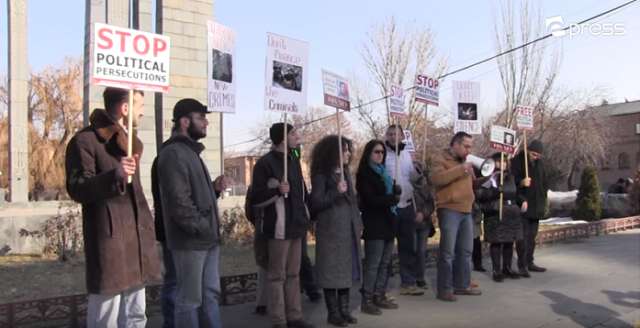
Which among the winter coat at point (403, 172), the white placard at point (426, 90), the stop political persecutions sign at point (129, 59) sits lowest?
the winter coat at point (403, 172)

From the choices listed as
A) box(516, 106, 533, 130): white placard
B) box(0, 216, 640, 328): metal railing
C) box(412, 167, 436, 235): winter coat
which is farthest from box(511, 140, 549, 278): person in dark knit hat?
box(0, 216, 640, 328): metal railing

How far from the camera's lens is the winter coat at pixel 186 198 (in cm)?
423

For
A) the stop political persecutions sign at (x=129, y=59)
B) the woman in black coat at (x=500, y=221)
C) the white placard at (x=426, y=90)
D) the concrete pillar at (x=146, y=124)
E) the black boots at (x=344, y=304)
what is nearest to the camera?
the stop political persecutions sign at (x=129, y=59)

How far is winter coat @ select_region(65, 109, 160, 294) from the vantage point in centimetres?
345

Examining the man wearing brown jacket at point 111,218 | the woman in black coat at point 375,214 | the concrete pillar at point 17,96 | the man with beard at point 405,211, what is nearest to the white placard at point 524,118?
the man with beard at point 405,211

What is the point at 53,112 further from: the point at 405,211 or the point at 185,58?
the point at 405,211

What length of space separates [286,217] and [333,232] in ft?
1.77

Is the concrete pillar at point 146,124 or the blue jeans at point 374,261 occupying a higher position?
the concrete pillar at point 146,124

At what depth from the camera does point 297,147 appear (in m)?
5.78

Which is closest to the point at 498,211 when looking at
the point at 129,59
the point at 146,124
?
the point at 129,59

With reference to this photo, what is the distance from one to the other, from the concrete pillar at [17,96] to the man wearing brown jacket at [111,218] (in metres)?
19.6

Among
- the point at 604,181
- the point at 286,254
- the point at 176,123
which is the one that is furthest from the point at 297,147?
the point at 604,181

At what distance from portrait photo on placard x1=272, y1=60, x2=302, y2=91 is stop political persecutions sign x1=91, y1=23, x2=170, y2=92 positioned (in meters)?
1.72

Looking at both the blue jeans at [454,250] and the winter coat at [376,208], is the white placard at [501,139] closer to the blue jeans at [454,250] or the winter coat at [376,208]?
the blue jeans at [454,250]
